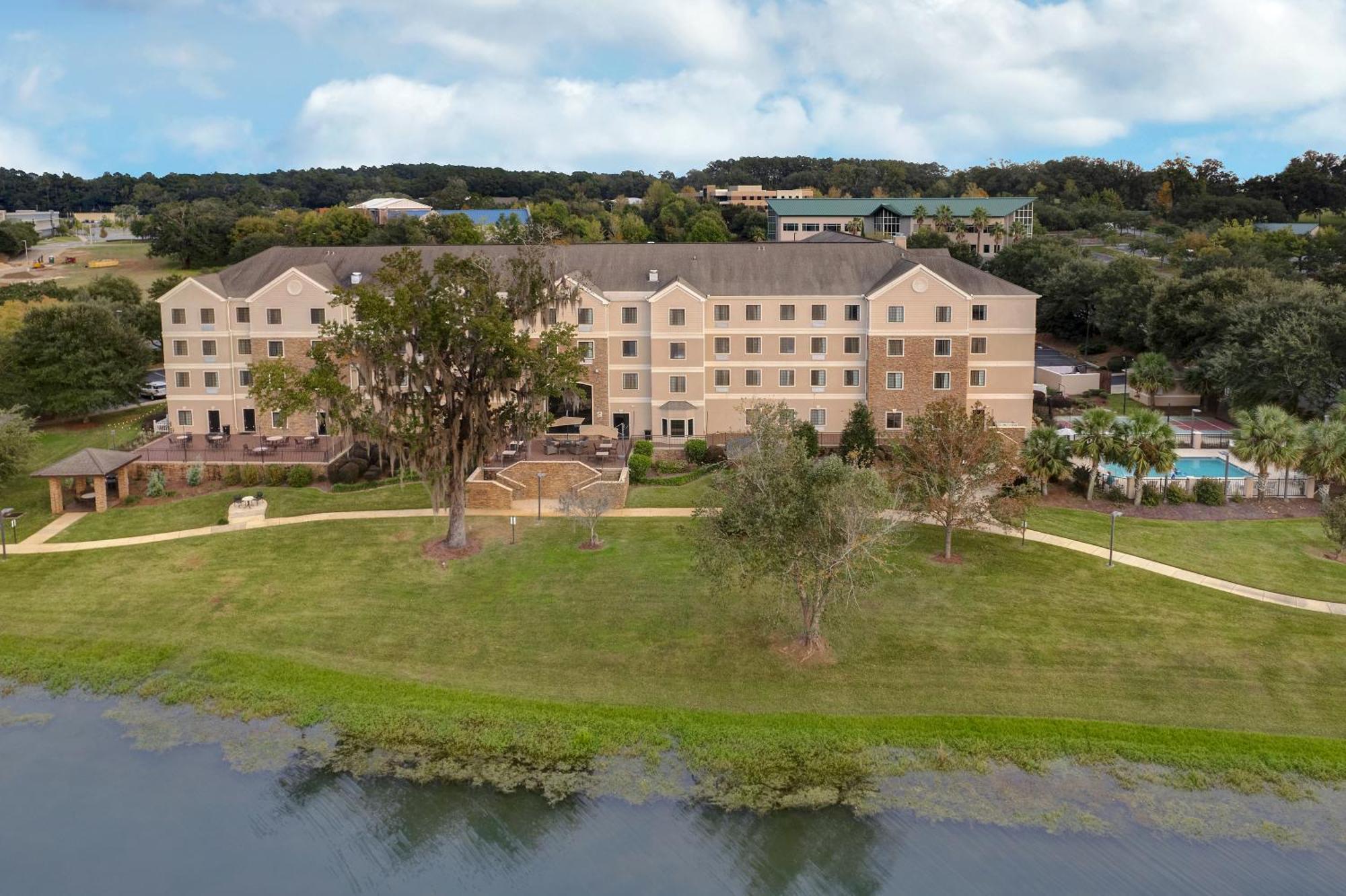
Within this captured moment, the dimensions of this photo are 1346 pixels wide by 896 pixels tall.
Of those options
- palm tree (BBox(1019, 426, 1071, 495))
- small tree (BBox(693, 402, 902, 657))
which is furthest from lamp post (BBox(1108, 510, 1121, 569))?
small tree (BBox(693, 402, 902, 657))

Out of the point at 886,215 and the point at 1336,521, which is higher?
the point at 886,215

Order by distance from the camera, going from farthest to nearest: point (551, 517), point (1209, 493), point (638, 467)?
1. point (638, 467)
2. point (1209, 493)
3. point (551, 517)

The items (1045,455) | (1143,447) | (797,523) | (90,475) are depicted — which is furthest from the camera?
(1045,455)

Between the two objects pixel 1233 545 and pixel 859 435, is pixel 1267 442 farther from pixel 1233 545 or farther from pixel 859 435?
pixel 859 435

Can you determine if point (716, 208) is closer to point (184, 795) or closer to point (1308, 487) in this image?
point (1308, 487)

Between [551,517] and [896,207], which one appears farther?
[896,207]

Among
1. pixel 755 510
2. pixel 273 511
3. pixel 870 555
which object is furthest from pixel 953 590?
pixel 273 511

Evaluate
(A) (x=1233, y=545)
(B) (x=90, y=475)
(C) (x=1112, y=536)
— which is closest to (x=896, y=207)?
(A) (x=1233, y=545)

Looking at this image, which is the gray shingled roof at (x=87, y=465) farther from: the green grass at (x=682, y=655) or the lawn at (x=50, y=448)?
the green grass at (x=682, y=655)
